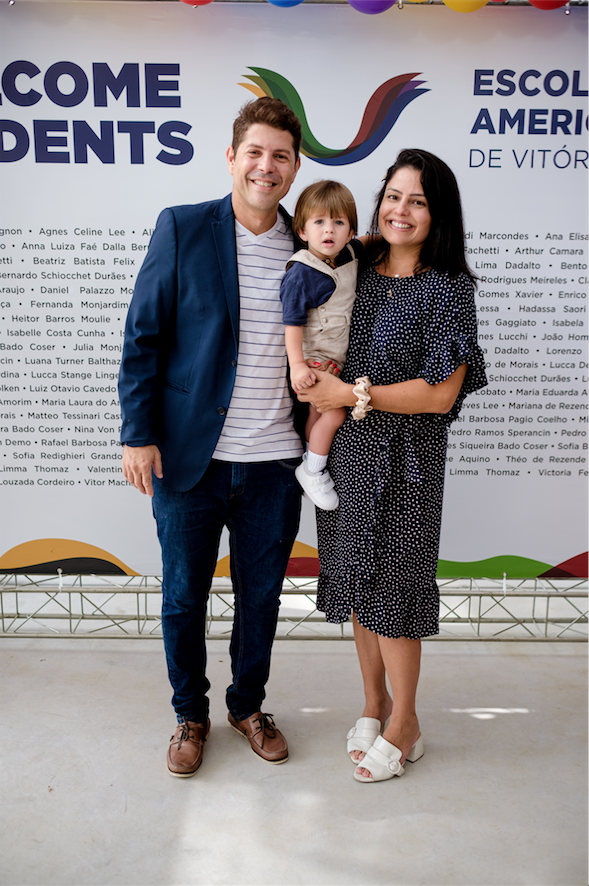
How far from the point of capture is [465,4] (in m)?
2.48

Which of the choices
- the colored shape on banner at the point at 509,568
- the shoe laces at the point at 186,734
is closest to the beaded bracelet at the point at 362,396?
the shoe laces at the point at 186,734

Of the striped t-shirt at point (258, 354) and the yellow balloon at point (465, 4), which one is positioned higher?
the yellow balloon at point (465, 4)

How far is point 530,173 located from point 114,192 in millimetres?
1692

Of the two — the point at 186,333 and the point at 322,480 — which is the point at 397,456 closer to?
the point at 322,480

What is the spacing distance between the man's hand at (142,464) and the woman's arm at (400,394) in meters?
0.48

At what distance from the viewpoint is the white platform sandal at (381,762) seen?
2211 mm

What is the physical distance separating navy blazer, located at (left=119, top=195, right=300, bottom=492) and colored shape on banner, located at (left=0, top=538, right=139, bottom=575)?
4.00ft

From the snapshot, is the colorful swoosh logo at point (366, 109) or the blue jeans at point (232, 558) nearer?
the blue jeans at point (232, 558)

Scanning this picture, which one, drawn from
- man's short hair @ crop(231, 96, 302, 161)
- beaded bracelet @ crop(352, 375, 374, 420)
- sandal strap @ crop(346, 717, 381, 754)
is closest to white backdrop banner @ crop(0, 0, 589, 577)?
man's short hair @ crop(231, 96, 302, 161)

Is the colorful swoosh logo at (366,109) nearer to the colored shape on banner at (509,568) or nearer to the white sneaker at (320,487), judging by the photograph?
the white sneaker at (320,487)

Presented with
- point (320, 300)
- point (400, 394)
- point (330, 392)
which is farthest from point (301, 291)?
point (400, 394)

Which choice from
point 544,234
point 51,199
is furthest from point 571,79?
point 51,199

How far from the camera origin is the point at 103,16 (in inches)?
105

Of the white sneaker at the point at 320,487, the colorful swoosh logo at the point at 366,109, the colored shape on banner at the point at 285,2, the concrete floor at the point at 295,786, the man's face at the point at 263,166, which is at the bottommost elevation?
the concrete floor at the point at 295,786
